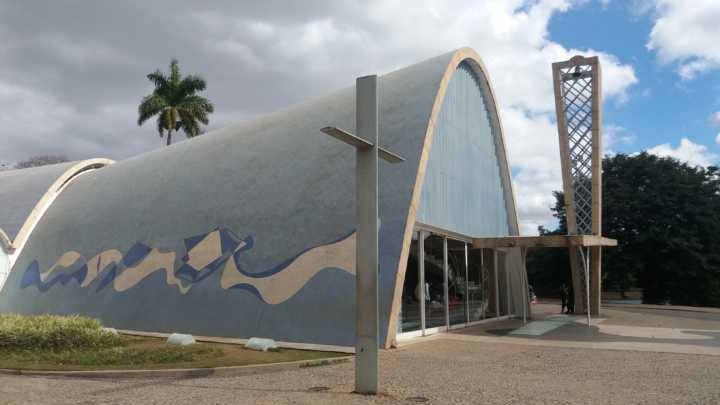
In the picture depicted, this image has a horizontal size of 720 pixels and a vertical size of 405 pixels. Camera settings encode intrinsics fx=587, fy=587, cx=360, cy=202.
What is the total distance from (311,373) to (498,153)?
1497cm

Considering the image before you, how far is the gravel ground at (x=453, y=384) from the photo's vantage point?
7.62 m

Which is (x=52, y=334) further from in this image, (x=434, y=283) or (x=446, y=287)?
(x=446, y=287)

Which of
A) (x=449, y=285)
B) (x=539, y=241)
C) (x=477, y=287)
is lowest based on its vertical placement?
(x=477, y=287)

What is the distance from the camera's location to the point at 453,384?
872 cm

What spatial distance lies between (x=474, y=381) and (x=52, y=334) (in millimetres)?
8676

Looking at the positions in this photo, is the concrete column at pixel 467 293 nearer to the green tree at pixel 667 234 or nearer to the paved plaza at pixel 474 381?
the paved plaza at pixel 474 381

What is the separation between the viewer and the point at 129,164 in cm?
2381

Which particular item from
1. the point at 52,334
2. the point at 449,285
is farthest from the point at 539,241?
the point at 52,334

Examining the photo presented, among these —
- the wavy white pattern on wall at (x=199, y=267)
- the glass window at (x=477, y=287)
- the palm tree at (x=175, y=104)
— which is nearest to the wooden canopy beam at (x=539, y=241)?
the glass window at (x=477, y=287)

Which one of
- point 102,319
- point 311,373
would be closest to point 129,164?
point 102,319

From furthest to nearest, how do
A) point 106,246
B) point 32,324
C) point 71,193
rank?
point 71,193
point 106,246
point 32,324

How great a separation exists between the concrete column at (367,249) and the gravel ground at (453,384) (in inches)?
16.6

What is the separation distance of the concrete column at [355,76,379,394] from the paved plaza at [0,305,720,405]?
42cm

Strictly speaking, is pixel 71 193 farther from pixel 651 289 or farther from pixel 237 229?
pixel 651 289
